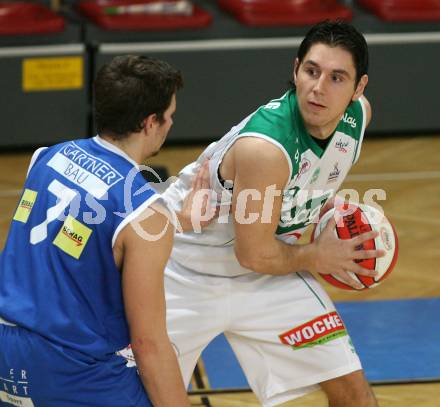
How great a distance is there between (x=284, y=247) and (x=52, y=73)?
4.16 meters

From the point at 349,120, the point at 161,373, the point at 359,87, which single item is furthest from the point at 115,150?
the point at 349,120

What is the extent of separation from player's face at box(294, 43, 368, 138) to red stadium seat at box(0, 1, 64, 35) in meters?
4.04

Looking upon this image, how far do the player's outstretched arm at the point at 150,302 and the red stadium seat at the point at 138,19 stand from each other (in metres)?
4.81

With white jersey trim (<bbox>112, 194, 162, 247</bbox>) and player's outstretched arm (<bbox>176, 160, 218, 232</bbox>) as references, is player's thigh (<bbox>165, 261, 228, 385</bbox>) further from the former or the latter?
white jersey trim (<bbox>112, 194, 162, 247</bbox>)

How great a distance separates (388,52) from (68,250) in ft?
17.8

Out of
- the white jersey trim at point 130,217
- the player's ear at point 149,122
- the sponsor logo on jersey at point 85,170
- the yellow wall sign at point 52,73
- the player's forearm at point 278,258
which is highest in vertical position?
the player's ear at point 149,122

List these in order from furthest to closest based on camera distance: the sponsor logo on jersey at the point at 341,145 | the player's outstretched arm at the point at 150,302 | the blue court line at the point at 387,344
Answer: the blue court line at the point at 387,344 < the sponsor logo on jersey at the point at 341,145 < the player's outstretched arm at the point at 150,302

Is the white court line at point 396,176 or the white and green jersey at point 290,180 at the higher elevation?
the white and green jersey at point 290,180

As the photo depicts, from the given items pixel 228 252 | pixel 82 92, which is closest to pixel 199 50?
pixel 82 92

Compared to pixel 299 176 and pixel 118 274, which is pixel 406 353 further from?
pixel 118 274

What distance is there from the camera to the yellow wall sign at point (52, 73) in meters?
7.35

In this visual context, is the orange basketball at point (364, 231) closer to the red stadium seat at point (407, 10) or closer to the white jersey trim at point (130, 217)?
the white jersey trim at point (130, 217)

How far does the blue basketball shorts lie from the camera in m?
2.84

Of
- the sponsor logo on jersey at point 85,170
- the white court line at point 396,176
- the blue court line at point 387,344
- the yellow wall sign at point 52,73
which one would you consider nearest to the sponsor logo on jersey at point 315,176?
the sponsor logo on jersey at point 85,170
